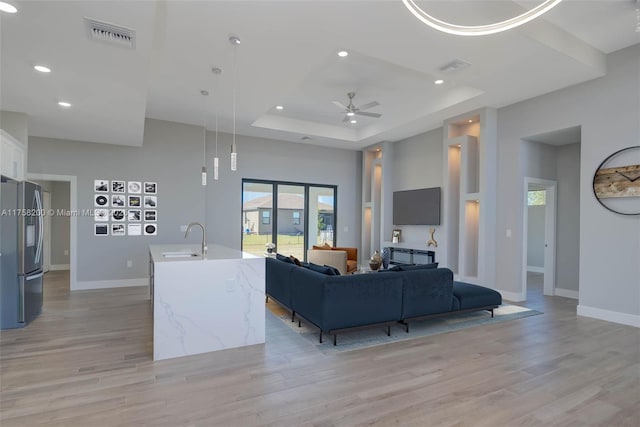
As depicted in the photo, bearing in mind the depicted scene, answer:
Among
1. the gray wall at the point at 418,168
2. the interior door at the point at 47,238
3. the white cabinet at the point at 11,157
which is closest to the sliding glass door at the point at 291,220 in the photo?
the gray wall at the point at 418,168

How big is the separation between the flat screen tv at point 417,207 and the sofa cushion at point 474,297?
106 inches

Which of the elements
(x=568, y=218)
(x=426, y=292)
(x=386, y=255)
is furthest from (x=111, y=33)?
(x=568, y=218)

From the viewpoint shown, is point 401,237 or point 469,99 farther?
point 401,237

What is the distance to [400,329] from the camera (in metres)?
4.12

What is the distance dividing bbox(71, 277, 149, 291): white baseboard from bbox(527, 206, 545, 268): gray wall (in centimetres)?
960

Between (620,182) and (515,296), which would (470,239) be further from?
(620,182)

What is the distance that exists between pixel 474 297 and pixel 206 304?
3.46m

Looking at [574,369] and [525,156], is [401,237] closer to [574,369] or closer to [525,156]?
[525,156]

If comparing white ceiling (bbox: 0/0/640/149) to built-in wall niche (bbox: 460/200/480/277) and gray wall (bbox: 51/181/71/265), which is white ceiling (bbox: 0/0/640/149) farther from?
gray wall (bbox: 51/181/71/265)

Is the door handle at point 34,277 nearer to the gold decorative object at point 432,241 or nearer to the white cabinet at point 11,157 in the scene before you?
the white cabinet at point 11,157

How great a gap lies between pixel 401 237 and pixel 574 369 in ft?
17.8

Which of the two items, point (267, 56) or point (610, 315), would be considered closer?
point (267, 56)

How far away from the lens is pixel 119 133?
18.5 feet

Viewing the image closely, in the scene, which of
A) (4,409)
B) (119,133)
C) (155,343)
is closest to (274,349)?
(155,343)
